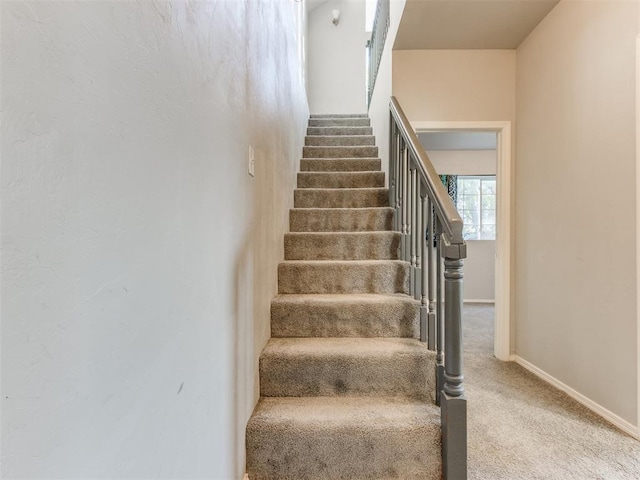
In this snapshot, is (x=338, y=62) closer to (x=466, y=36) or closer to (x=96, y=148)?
(x=466, y=36)

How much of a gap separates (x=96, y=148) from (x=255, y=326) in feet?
3.65

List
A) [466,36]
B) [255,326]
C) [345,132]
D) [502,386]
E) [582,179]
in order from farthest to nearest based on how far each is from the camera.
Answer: [345,132] < [466,36] < [502,386] < [582,179] < [255,326]

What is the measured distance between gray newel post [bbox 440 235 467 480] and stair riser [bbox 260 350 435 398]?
24 cm

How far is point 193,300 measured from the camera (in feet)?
2.78

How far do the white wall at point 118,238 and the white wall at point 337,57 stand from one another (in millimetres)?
4457

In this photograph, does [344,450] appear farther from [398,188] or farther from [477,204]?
[477,204]

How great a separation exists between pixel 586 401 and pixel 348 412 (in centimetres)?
156

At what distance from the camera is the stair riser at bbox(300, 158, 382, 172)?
3.18 meters

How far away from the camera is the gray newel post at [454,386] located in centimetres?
126

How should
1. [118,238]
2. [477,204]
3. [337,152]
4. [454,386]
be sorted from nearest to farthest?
[118,238] < [454,386] < [337,152] < [477,204]

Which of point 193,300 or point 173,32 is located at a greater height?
point 173,32

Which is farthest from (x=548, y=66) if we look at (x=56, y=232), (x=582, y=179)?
(x=56, y=232)

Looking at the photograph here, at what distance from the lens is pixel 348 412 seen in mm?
1397

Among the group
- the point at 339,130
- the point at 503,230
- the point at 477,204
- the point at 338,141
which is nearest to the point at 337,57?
the point at 339,130
